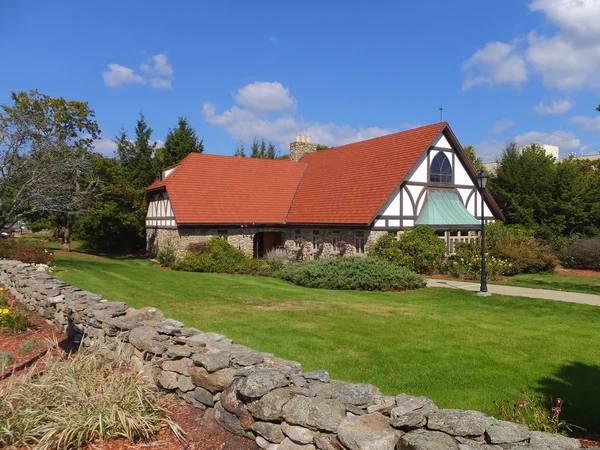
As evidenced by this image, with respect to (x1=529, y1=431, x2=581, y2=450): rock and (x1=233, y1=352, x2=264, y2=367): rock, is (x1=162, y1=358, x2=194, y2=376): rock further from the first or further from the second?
(x1=529, y1=431, x2=581, y2=450): rock

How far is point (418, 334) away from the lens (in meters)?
9.65

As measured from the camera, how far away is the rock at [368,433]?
364cm

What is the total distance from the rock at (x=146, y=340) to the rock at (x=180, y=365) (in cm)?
25

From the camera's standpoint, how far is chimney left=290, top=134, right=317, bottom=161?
3522 cm

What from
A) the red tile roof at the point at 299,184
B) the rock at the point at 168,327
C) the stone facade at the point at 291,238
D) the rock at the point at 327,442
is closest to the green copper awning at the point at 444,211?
the red tile roof at the point at 299,184

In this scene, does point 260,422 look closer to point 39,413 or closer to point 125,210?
point 39,413

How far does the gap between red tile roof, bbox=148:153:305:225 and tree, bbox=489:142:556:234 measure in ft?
47.4

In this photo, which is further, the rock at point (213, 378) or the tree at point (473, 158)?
the tree at point (473, 158)

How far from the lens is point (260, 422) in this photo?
177 inches

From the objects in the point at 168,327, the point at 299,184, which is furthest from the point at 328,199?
the point at 168,327

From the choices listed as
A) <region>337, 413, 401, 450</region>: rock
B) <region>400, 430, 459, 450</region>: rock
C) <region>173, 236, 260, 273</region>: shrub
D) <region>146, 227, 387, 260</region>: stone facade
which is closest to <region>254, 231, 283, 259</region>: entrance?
<region>146, 227, 387, 260</region>: stone facade

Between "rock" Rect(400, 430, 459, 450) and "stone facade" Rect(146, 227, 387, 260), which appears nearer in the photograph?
"rock" Rect(400, 430, 459, 450)

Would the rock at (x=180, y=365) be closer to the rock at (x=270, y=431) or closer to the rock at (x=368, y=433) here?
the rock at (x=270, y=431)

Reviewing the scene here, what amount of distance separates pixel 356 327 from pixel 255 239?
62.4 feet
